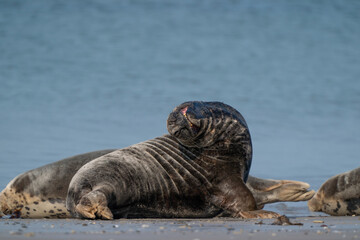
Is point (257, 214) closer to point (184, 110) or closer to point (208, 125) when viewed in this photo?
point (208, 125)

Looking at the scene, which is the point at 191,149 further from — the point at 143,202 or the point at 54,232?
the point at 54,232

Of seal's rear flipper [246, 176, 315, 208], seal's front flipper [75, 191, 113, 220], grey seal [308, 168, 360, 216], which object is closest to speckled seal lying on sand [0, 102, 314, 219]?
seal's front flipper [75, 191, 113, 220]

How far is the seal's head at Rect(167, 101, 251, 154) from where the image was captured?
7086mm

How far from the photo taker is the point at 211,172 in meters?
7.50

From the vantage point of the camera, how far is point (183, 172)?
7.54 m

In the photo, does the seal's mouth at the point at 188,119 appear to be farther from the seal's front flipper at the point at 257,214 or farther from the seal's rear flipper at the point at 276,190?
the seal's rear flipper at the point at 276,190

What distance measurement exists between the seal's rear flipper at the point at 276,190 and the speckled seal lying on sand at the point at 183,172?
1.05m

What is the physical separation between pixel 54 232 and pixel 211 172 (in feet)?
11.0

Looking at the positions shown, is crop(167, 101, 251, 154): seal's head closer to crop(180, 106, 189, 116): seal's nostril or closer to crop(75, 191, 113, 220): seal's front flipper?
crop(180, 106, 189, 116): seal's nostril

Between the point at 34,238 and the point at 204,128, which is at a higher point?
the point at 204,128

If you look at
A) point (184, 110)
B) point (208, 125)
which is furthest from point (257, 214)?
point (184, 110)

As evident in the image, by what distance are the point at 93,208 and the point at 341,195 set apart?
13.4 feet

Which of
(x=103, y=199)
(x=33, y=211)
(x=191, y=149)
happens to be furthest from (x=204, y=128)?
(x=33, y=211)

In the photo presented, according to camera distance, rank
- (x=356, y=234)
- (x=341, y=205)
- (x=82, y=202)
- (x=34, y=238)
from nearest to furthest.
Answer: (x=34, y=238)
(x=356, y=234)
(x=82, y=202)
(x=341, y=205)
